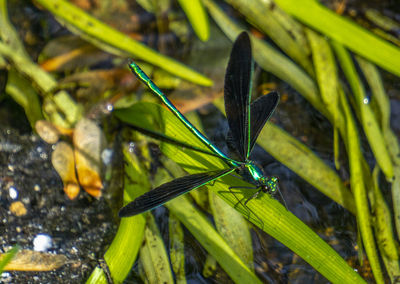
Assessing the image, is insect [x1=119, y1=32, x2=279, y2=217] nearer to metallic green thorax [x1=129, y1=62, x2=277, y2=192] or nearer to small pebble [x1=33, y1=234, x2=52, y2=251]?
metallic green thorax [x1=129, y1=62, x2=277, y2=192]

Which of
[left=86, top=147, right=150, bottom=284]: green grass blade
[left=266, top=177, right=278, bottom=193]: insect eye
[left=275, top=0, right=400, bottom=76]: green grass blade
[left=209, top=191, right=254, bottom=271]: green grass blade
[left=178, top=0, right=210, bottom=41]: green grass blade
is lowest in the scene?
[left=209, top=191, right=254, bottom=271]: green grass blade

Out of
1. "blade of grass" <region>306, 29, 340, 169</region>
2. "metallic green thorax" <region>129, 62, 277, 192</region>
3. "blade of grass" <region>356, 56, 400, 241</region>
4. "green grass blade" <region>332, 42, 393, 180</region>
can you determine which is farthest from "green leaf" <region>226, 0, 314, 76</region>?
"metallic green thorax" <region>129, 62, 277, 192</region>

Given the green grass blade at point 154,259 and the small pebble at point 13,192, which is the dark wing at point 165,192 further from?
the small pebble at point 13,192

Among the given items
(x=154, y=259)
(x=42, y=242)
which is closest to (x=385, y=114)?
(x=154, y=259)

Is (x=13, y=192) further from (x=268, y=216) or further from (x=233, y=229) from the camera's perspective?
(x=268, y=216)

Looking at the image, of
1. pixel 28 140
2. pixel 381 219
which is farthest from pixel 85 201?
pixel 381 219
